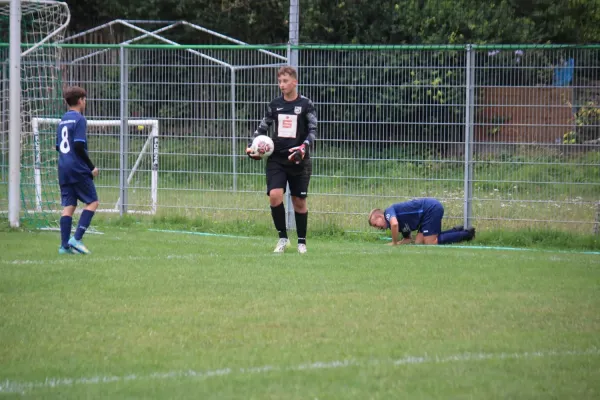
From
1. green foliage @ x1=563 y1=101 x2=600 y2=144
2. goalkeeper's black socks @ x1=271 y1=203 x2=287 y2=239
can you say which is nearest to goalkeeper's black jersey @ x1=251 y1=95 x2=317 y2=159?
goalkeeper's black socks @ x1=271 y1=203 x2=287 y2=239

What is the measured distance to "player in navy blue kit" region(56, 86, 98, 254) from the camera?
10273mm

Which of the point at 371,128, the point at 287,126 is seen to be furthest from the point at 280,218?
the point at 371,128

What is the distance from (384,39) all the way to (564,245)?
1639cm

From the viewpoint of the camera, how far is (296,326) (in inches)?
254

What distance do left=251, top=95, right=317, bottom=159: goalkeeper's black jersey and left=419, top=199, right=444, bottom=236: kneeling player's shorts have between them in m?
2.49

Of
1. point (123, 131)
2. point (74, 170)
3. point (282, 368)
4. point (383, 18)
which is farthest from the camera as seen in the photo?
point (383, 18)

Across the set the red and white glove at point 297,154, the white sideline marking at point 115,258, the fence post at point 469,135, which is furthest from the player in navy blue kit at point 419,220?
the white sideline marking at point 115,258

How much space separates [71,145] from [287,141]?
2.37m

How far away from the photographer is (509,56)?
12.7 meters

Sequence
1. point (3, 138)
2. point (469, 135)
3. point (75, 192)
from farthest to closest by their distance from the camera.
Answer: point (3, 138) → point (469, 135) → point (75, 192)

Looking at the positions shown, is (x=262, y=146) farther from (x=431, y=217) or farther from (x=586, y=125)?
(x=586, y=125)

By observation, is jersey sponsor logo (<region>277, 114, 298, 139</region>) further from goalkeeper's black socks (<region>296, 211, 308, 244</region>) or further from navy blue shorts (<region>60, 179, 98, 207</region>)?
navy blue shorts (<region>60, 179, 98, 207</region>)

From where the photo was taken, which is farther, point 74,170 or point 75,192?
point 75,192

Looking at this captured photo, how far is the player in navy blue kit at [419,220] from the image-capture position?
12.5m
